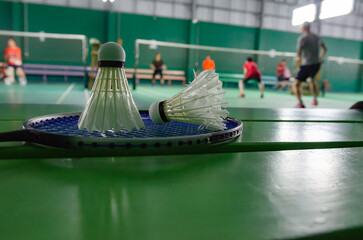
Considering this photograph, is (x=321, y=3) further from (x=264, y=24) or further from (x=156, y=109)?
(x=156, y=109)

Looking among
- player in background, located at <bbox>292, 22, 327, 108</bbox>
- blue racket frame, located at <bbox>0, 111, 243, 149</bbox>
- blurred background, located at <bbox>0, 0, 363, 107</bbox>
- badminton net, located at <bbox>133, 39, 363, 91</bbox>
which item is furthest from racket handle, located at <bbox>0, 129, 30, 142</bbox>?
badminton net, located at <bbox>133, 39, 363, 91</bbox>

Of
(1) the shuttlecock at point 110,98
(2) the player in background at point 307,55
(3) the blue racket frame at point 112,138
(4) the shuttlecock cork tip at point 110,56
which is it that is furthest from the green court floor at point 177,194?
(2) the player in background at point 307,55

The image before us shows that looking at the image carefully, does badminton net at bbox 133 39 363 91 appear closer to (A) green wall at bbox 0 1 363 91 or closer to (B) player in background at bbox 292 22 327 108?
(A) green wall at bbox 0 1 363 91

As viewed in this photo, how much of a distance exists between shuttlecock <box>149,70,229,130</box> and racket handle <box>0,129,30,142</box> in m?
0.32

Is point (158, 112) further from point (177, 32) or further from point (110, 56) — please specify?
point (177, 32)

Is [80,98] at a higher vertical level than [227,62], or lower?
lower

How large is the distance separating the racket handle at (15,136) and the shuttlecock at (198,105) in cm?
32

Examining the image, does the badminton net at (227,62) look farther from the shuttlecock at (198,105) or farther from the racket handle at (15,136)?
the racket handle at (15,136)

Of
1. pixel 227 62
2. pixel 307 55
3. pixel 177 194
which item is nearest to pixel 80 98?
pixel 307 55

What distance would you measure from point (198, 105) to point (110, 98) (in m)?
0.24

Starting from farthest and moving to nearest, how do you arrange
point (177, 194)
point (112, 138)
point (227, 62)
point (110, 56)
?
1. point (227, 62)
2. point (110, 56)
3. point (112, 138)
4. point (177, 194)

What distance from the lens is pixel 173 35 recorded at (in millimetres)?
12633

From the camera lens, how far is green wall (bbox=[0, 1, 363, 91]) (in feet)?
36.2

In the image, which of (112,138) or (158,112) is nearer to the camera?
(112,138)
